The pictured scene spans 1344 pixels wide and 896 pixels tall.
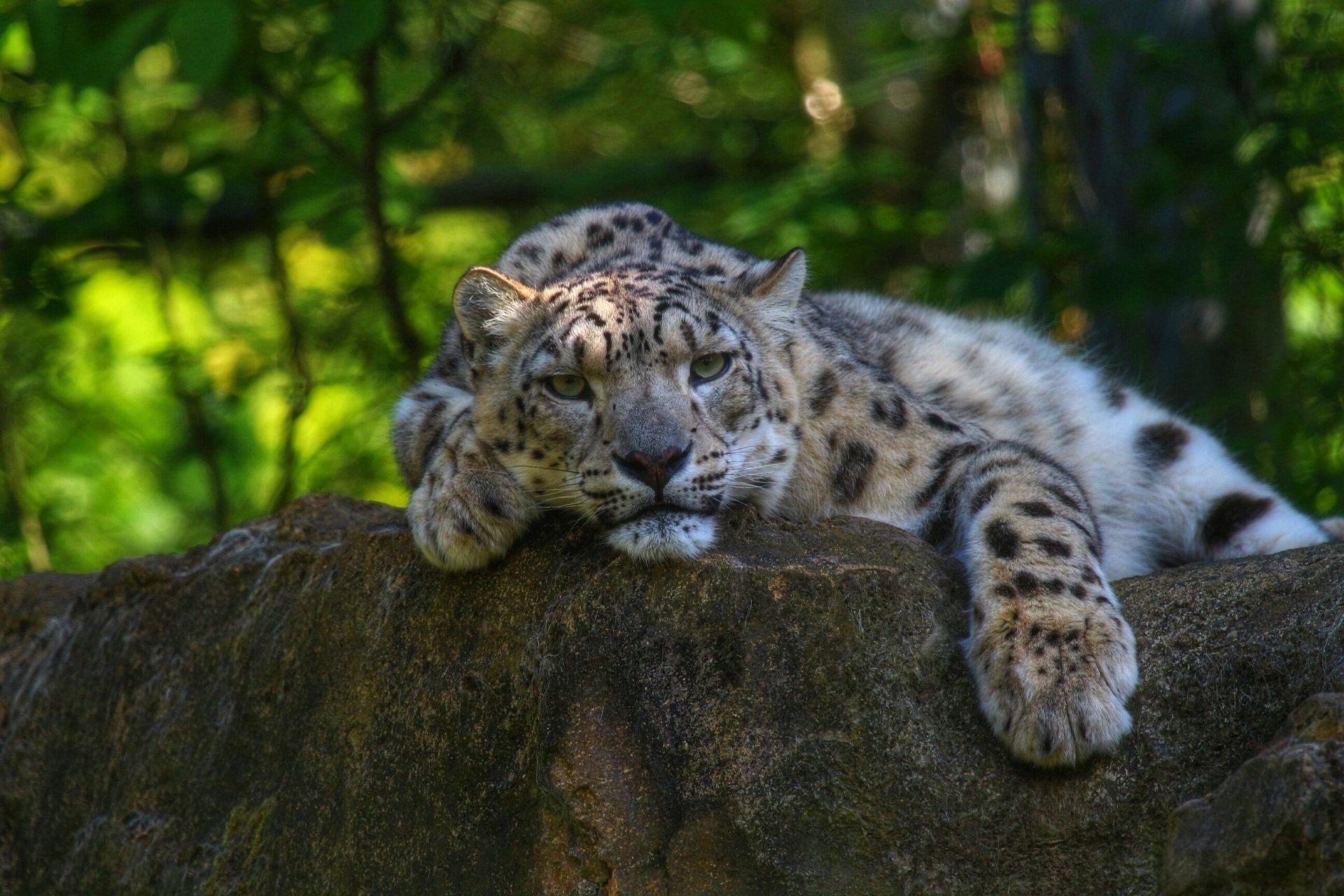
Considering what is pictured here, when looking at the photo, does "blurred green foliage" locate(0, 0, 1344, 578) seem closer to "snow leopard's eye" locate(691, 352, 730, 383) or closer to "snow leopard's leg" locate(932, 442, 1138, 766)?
"snow leopard's eye" locate(691, 352, 730, 383)

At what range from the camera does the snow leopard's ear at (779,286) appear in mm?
5051

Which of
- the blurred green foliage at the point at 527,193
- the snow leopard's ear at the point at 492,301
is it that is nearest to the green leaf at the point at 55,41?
the blurred green foliage at the point at 527,193

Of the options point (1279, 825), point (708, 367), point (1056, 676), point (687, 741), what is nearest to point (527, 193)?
point (708, 367)

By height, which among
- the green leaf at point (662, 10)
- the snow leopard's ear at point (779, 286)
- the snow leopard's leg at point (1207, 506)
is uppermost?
the green leaf at point (662, 10)

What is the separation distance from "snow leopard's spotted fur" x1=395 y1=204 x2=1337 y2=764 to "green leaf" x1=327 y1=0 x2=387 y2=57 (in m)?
1.09

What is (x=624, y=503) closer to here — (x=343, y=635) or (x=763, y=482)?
(x=763, y=482)

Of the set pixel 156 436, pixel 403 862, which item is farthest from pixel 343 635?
pixel 156 436

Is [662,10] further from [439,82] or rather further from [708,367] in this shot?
[439,82]

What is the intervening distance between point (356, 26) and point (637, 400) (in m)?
2.62

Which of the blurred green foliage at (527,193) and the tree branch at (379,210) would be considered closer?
the blurred green foliage at (527,193)

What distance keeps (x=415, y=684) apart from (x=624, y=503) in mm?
868

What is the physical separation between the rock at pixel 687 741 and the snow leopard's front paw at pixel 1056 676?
0.23ft

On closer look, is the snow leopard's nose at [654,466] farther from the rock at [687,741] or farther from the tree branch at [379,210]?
the tree branch at [379,210]

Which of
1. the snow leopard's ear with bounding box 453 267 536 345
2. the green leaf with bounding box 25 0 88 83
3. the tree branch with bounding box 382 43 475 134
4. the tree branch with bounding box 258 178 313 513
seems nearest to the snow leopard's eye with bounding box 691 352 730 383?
the snow leopard's ear with bounding box 453 267 536 345
